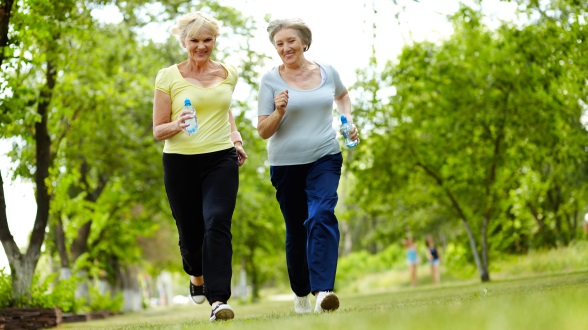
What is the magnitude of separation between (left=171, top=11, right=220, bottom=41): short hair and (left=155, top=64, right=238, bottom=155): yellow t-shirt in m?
0.31

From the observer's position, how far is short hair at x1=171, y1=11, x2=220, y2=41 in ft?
22.8

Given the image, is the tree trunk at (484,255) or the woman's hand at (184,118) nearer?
the woman's hand at (184,118)

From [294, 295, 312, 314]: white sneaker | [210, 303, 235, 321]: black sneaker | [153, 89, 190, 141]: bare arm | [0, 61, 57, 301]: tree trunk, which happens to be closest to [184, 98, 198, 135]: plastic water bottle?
[153, 89, 190, 141]: bare arm

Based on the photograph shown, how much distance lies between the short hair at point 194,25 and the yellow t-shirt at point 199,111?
309 mm

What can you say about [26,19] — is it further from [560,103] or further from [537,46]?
[560,103]

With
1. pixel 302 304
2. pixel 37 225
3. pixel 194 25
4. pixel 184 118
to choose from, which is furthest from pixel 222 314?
pixel 37 225

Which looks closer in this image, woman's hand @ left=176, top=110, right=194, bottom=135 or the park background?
woman's hand @ left=176, top=110, right=194, bottom=135

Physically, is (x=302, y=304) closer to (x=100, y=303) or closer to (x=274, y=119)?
(x=274, y=119)

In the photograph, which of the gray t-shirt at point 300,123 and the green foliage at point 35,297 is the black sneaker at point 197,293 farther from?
the green foliage at point 35,297

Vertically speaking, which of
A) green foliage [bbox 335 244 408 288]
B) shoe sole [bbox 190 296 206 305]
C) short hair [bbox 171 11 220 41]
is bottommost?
shoe sole [bbox 190 296 206 305]

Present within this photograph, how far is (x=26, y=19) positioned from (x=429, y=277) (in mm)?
22939

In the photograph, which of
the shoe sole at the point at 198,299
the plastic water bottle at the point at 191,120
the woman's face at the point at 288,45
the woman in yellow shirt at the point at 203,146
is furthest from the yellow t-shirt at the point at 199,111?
the shoe sole at the point at 198,299

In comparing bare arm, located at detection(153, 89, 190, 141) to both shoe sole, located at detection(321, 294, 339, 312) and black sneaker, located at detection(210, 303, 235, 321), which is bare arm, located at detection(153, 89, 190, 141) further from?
shoe sole, located at detection(321, 294, 339, 312)

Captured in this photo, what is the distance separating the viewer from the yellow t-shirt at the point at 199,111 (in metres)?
7.08
